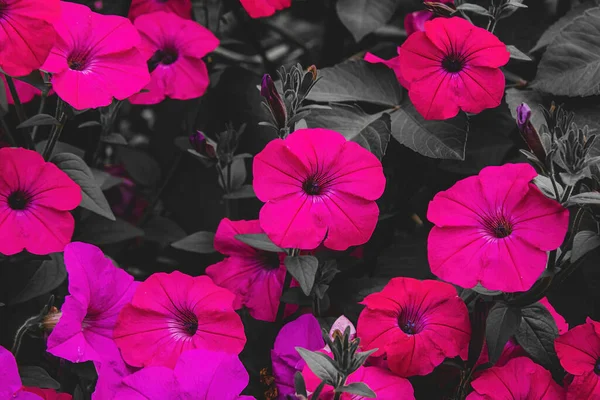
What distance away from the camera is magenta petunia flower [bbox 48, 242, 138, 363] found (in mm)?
782

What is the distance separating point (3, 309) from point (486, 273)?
603mm

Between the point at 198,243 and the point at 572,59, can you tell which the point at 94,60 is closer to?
the point at 198,243

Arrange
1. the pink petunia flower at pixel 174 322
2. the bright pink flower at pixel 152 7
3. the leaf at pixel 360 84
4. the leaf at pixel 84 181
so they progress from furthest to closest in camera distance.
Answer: the bright pink flower at pixel 152 7, the leaf at pixel 360 84, the leaf at pixel 84 181, the pink petunia flower at pixel 174 322

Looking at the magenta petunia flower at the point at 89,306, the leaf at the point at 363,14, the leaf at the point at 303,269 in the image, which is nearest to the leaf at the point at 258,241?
the leaf at the point at 303,269

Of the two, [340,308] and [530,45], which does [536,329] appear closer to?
[340,308]

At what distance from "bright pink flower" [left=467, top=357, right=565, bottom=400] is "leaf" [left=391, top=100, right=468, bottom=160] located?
0.85 ft

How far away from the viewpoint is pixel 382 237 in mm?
1117

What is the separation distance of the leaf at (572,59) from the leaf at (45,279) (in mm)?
653

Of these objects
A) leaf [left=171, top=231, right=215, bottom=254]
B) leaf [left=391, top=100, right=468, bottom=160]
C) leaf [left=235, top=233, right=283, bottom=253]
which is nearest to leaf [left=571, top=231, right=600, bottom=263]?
leaf [left=391, top=100, right=468, bottom=160]

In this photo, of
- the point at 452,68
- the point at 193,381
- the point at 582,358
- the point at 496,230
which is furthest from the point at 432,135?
the point at 193,381

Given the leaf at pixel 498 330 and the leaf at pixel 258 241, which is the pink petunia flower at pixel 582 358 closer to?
the leaf at pixel 498 330

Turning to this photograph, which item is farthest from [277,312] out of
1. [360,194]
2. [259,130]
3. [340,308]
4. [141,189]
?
[141,189]

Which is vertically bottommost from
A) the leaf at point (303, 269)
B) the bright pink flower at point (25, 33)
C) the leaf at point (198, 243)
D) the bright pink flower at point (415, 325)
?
the leaf at point (198, 243)

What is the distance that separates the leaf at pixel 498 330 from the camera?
2.61 feet
